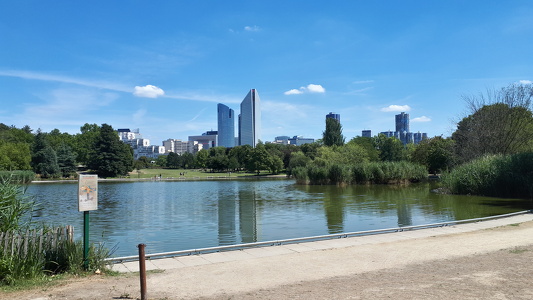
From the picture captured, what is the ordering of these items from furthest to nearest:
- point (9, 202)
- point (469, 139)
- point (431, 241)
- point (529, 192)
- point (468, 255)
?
1. point (469, 139)
2. point (529, 192)
3. point (431, 241)
4. point (468, 255)
5. point (9, 202)

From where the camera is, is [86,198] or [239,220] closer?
[86,198]

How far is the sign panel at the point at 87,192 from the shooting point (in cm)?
870

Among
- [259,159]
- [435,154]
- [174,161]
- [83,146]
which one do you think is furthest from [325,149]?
[174,161]

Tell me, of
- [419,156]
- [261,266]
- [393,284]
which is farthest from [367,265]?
[419,156]

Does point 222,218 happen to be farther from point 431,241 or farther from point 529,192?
point 529,192

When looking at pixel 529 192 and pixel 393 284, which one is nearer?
pixel 393 284

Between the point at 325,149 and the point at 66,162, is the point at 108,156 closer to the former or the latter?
the point at 66,162

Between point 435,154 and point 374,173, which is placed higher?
point 435,154

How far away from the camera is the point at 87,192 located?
348 inches

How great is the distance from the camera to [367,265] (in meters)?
9.29

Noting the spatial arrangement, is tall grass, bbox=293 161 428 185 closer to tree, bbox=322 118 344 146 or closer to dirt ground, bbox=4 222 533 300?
dirt ground, bbox=4 222 533 300

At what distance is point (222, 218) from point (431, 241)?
42.7 ft

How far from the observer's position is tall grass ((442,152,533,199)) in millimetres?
30281

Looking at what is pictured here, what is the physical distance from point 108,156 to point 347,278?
102m
